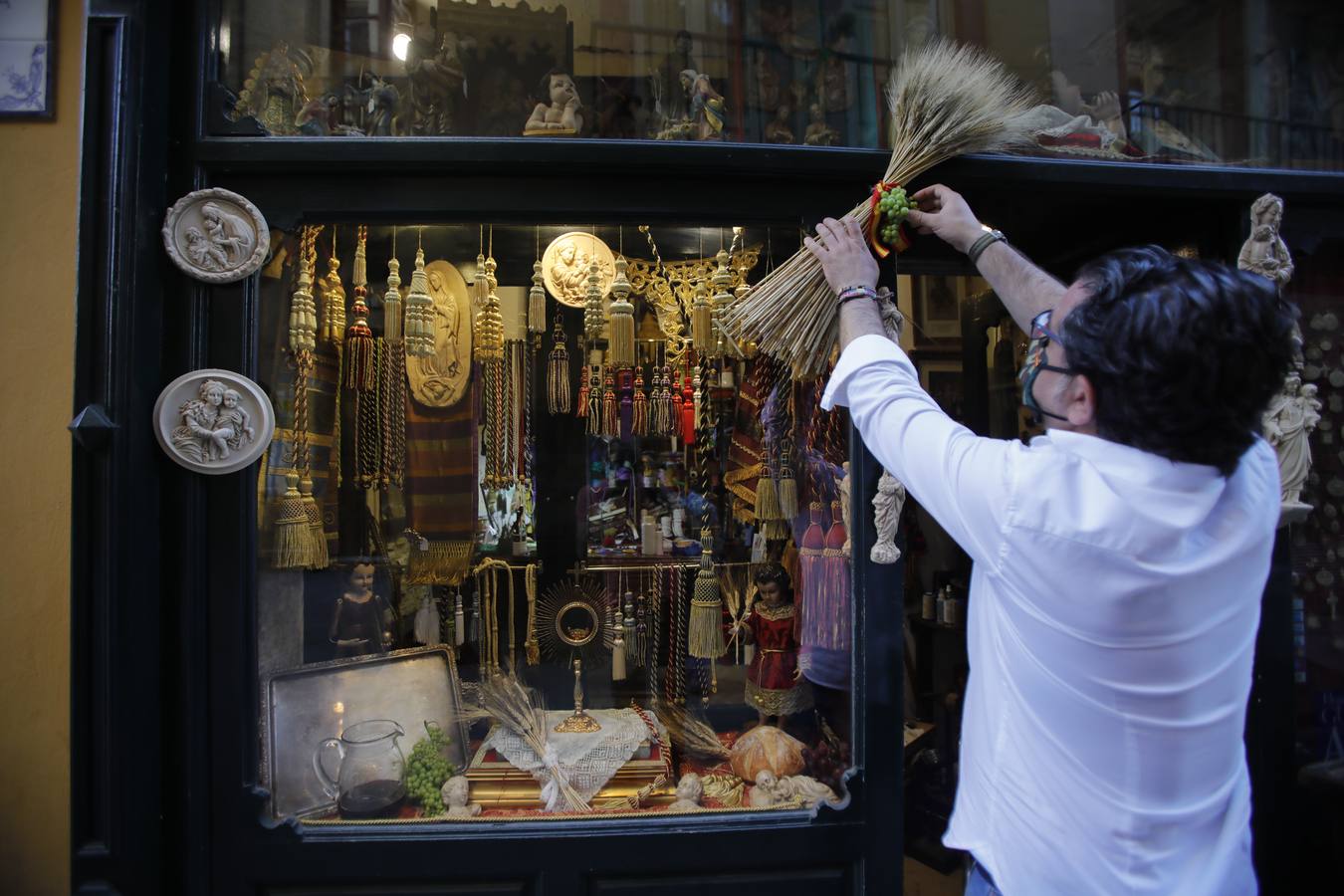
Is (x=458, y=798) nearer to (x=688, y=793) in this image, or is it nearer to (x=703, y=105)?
(x=688, y=793)

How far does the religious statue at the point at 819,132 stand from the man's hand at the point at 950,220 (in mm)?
462

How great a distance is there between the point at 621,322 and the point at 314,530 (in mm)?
1328

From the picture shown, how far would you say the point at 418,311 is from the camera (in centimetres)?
262

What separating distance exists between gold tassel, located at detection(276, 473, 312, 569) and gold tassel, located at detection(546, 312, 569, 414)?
36.4 inches

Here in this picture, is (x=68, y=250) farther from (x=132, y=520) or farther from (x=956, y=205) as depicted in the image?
(x=956, y=205)

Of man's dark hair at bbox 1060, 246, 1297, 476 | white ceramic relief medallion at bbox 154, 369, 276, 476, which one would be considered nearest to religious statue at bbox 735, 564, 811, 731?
man's dark hair at bbox 1060, 246, 1297, 476

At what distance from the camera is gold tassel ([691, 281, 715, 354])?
2665mm

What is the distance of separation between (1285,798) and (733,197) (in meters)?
2.69

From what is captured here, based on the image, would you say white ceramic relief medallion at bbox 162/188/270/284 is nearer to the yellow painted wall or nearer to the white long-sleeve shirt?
the yellow painted wall

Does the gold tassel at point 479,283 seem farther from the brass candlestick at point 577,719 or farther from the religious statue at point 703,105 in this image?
the brass candlestick at point 577,719

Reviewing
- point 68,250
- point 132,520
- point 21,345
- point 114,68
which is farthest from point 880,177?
point 21,345

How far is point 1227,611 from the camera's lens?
3.83 ft

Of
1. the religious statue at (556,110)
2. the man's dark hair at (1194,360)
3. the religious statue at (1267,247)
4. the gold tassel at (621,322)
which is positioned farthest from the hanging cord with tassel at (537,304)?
the religious statue at (1267,247)

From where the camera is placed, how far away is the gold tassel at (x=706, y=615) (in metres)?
2.70
